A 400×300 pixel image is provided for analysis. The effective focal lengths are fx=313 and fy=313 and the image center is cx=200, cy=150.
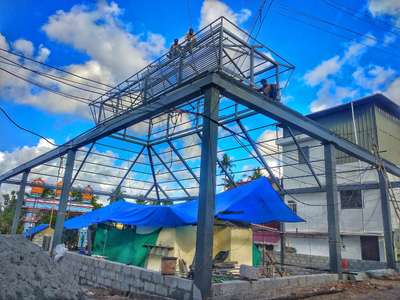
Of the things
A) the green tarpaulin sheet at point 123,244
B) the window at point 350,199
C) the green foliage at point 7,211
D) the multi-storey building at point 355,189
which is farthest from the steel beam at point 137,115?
the green foliage at point 7,211

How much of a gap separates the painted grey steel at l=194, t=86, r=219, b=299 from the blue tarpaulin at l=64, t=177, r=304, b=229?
82.5 inches

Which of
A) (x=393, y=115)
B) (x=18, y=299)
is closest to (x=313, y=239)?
(x=393, y=115)

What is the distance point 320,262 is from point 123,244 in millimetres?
12790

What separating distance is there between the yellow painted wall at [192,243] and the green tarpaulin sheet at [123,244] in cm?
33

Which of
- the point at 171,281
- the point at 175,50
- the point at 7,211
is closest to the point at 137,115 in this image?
the point at 175,50

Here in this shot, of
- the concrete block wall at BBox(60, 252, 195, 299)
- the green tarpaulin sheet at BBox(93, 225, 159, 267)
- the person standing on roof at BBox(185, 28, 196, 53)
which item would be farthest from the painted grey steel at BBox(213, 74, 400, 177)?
the green tarpaulin sheet at BBox(93, 225, 159, 267)

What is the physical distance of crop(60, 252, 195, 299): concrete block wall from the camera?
6558 millimetres

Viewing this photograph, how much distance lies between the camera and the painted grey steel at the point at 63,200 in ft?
40.7

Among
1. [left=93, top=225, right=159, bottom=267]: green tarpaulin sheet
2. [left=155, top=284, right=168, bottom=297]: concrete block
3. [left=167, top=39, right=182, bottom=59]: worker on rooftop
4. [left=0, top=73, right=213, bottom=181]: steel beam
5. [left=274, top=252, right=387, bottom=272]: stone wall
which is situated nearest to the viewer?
[left=155, top=284, right=168, bottom=297]: concrete block

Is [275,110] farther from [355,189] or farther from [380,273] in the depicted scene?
[355,189]

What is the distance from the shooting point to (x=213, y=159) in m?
6.93

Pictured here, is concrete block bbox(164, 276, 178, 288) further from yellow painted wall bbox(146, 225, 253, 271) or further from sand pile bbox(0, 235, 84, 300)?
yellow painted wall bbox(146, 225, 253, 271)

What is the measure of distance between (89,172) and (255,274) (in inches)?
392

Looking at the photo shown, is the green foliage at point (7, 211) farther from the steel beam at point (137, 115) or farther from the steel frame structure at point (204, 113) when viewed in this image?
the steel frame structure at point (204, 113)
